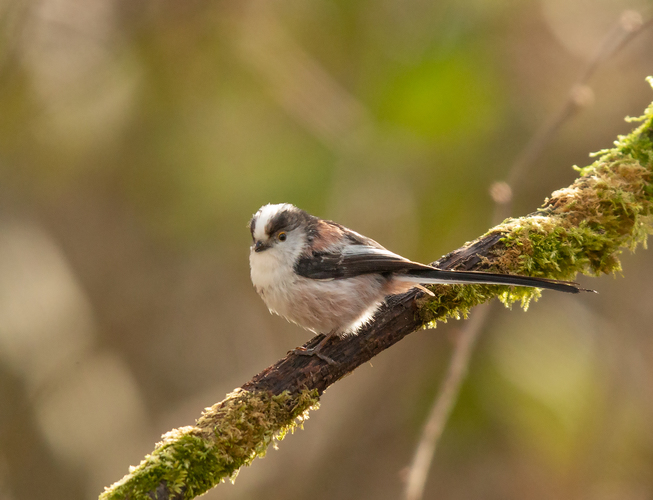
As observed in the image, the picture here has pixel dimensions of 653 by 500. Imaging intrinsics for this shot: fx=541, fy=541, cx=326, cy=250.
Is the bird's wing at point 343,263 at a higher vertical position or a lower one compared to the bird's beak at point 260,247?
lower

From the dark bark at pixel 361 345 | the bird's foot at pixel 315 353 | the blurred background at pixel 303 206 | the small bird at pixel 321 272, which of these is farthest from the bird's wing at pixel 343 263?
the blurred background at pixel 303 206

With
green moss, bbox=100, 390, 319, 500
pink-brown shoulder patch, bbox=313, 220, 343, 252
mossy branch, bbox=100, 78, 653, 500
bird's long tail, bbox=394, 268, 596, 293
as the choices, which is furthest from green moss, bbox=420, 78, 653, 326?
green moss, bbox=100, 390, 319, 500

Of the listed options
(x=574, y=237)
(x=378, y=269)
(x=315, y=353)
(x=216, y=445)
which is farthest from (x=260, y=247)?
(x=574, y=237)

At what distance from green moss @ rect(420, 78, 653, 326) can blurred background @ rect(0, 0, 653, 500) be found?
2893 millimetres

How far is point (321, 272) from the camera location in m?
3.41

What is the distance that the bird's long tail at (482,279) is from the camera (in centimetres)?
262

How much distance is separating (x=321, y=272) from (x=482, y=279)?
1.05m

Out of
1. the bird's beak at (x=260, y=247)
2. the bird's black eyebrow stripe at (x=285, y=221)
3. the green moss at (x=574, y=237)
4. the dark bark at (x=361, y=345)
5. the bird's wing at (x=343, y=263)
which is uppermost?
the bird's black eyebrow stripe at (x=285, y=221)

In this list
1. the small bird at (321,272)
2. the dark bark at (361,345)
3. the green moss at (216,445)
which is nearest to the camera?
the green moss at (216,445)

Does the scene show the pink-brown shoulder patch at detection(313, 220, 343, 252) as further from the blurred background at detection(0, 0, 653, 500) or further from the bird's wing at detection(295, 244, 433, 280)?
the blurred background at detection(0, 0, 653, 500)

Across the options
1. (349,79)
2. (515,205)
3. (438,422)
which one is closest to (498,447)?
(515,205)

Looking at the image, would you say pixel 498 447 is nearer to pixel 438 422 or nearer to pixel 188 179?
pixel 438 422

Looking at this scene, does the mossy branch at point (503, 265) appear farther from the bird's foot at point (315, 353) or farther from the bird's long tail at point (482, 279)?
the bird's long tail at point (482, 279)

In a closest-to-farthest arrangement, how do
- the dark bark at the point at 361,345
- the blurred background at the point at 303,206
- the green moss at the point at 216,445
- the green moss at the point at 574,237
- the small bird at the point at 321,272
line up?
the green moss at the point at 216,445, the dark bark at the point at 361,345, the green moss at the point at 574,237, the small bird at the point at 321,272, the blurred background at the point at 303,206
